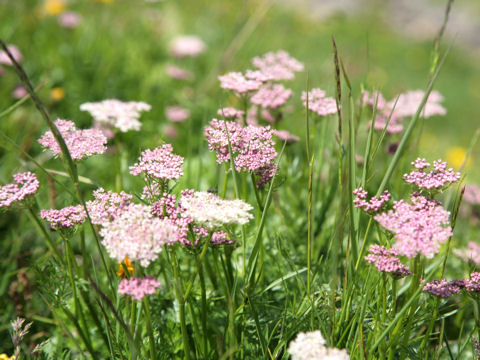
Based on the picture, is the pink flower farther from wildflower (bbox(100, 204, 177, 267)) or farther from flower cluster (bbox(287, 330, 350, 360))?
flower cluster (bbox(287, 330, 350, 360))

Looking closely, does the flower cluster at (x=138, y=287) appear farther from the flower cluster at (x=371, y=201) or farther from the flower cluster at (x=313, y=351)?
the flower cluster at (x=371, y=201)

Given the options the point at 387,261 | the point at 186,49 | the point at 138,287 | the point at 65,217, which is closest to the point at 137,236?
the point at 138,287

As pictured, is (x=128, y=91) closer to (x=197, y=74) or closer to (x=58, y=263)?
(x=197, y=74)

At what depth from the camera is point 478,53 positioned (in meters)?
14.1

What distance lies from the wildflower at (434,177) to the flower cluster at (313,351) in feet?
1.87

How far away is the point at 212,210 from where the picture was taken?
125 centimetres

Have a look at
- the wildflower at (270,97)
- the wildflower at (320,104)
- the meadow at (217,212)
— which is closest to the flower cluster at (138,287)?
the meadow at (217,212)

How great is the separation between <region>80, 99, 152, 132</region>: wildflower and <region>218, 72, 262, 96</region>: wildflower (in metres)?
0.50

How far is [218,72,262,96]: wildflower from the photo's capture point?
1819 mm

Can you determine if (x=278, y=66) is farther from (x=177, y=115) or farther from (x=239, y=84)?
(x=177, y=115)

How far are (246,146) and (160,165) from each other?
29 cm

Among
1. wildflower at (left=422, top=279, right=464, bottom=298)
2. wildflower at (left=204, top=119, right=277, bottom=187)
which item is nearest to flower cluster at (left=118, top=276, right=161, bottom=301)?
wildflower at (left=204, top=119, right=277, bottom=187)

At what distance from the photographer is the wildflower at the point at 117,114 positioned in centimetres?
210

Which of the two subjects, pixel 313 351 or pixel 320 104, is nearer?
pixel 313 351
